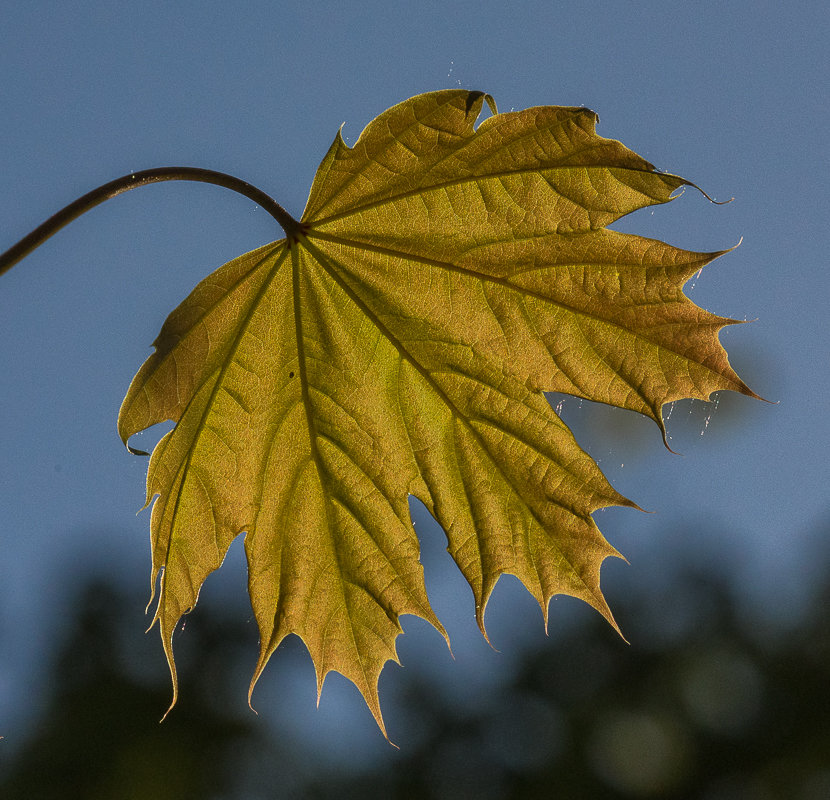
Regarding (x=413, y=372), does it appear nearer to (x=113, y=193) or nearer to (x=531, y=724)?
(x=113, y=193)

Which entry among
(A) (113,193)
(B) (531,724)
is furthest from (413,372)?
(B) (531,724)

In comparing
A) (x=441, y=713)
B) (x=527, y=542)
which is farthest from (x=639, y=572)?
(x=527, y=542)

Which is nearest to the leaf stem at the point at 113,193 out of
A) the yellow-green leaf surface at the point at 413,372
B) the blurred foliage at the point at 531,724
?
the yellow-green leaf surface at the point at 413,372

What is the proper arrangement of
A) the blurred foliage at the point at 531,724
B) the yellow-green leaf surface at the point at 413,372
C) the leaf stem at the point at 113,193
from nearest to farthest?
1. the leaf stem at the point at 113,193
2. the yellow-green leaf surface at the point at 413,372
3. the blurred foliage at the point at 531,724

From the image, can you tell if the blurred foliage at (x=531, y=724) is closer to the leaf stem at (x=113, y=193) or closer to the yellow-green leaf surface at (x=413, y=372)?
the yellow-green leaf surface at (x=413, y=372)

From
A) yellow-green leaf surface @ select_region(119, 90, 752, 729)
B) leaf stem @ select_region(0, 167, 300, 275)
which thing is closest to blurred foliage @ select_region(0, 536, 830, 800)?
yellow-green leaf surface @ select_region(119, 90, 752, 729)

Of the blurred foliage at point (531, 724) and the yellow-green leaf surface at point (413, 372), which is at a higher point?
the yellow-green leaf surface at point (413, 372)

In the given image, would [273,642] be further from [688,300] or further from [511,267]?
[688,300]
